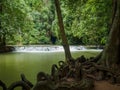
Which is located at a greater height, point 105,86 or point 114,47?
point 114,47

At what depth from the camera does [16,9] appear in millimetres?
24719

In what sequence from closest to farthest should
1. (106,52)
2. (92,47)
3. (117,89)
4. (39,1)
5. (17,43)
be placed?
(117,89)
(106,52)
(39,1)
(92,47)
(17,43)

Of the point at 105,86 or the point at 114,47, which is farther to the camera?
the point at 114,47

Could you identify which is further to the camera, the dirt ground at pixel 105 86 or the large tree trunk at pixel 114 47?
the large tree trunk at pixel 114 47

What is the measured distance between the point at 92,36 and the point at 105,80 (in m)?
18.6

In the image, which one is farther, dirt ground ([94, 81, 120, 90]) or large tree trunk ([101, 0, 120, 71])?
large tree trunk ([101, 0, 120, 71])

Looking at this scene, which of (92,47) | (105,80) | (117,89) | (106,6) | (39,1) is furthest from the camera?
(92,47)

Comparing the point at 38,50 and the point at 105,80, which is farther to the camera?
the point at 38,50

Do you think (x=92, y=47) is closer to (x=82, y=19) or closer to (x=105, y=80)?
(x=82, y=19)

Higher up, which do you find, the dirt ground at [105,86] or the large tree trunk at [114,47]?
the large tree trunk at [114,47]

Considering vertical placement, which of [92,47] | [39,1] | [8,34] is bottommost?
[92,47]

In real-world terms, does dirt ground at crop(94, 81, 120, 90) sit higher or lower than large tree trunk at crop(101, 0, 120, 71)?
lower

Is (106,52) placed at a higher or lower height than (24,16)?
lower

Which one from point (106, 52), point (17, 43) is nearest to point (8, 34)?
point (17, 43)
